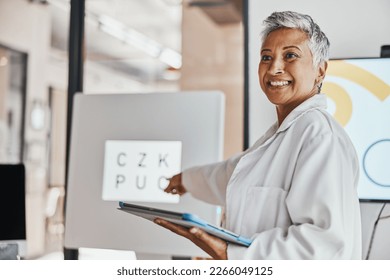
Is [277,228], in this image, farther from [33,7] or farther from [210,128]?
[33,7]

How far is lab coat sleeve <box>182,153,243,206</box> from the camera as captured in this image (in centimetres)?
153

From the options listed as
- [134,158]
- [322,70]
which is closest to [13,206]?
[134,158]

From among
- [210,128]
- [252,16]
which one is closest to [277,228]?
[210,128]

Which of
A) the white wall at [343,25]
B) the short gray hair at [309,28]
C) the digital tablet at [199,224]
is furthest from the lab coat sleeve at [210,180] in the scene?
the short gray hair at [309,28]

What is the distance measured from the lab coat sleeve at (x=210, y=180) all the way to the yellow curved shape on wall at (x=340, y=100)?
29cm

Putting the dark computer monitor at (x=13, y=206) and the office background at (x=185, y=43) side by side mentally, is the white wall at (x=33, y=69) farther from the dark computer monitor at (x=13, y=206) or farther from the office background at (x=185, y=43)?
the dark computer monitor at (x=13, y=206)

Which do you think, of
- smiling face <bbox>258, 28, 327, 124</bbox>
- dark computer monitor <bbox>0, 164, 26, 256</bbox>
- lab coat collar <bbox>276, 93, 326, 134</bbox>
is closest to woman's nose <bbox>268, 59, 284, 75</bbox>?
smiling face <bbox>258, 28, 327, 124</bbox>

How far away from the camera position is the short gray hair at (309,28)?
1.39 metres

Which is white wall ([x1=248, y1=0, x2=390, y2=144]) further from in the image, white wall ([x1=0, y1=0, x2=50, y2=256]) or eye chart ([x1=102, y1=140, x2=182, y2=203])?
white wall ([x1=0, y1=0, x2=50, y2=256])

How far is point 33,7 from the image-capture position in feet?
9.21

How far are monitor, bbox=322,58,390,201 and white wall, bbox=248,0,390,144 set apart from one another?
0.05m

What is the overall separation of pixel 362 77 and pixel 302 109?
0.24 meters

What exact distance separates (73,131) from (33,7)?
1269mm

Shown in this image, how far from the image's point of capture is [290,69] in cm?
138
